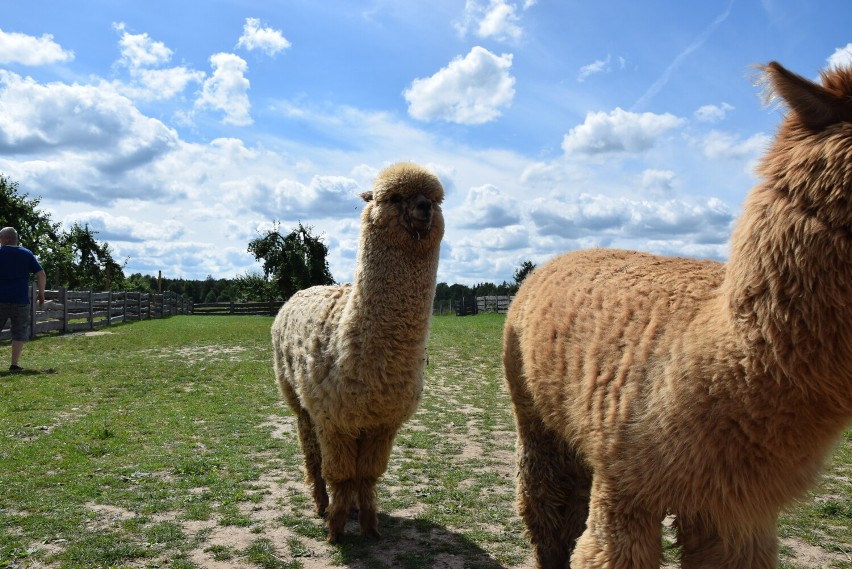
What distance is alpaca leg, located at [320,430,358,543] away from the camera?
4.37 meters

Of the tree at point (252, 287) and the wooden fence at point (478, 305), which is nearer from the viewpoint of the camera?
the wooden fence at point (478, 305)

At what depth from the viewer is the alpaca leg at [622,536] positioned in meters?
2.27

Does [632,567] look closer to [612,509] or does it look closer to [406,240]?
[612,509]

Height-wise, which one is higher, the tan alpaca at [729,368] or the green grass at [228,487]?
the tan alpaca at [729,368]

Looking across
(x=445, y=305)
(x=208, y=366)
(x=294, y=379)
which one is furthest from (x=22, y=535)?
(x=445, y=305)

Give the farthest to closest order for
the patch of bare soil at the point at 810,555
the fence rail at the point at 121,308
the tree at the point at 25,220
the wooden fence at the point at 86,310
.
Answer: the tree at the point at 25,220
the fence rail at the point at 121,308
the wooden fence at the point at 86,310
the patch of bare soil at the point at 810,555

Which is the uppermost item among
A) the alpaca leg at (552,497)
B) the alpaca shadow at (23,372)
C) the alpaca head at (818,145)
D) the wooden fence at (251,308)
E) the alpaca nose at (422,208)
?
the alpaca nose at (422,208)

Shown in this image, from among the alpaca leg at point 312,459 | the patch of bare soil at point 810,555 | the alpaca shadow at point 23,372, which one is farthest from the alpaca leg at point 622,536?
the alpaca shadow at point 23,372

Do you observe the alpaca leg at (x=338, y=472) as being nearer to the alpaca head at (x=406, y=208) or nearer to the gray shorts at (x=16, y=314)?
the alpaca head at (x=406, y=208)

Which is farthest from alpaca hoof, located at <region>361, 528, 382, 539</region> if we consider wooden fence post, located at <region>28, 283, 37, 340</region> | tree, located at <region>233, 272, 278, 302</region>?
tree, located at <region>233, 272, 278, 302</region>

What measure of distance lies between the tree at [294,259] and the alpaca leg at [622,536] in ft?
117

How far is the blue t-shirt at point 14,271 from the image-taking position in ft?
35.5

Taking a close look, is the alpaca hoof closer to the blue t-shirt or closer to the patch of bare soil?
the patch of bare soil

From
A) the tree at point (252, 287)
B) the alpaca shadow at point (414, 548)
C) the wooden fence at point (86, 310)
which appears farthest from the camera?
the tree at point (252, 287)
